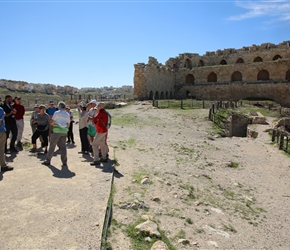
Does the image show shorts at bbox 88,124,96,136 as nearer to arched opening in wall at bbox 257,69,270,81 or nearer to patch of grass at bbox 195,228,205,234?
patch of grass at bbox 195,228,205,234

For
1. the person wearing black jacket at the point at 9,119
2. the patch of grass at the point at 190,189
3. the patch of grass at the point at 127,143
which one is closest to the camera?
the patch of grass at the point at 190,189

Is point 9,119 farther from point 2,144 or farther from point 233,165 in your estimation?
point 233,165

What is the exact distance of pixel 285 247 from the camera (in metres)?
5.20

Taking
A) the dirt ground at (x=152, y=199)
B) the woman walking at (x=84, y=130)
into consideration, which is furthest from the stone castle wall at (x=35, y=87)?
the woman walking at (x=84, y=130)

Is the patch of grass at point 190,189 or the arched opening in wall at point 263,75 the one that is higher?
the arched opening in wall at point 263,75

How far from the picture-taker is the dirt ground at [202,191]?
5059mm

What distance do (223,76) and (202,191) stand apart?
3875 cm

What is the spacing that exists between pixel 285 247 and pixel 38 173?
5.51 metres

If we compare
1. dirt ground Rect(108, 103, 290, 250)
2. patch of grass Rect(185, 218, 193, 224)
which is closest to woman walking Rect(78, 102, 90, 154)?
dirt ground Rect(108, 103, 290, 250)

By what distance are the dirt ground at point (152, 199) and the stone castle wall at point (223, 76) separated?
949 inches

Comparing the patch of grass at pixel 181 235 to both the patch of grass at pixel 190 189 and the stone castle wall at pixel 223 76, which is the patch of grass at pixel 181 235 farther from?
the stone castle wall at pixel 223 76

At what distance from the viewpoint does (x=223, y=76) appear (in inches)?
1711

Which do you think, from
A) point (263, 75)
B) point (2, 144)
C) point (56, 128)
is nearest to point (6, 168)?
point (2, 144)

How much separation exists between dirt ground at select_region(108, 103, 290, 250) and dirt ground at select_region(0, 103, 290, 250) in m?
0.02
